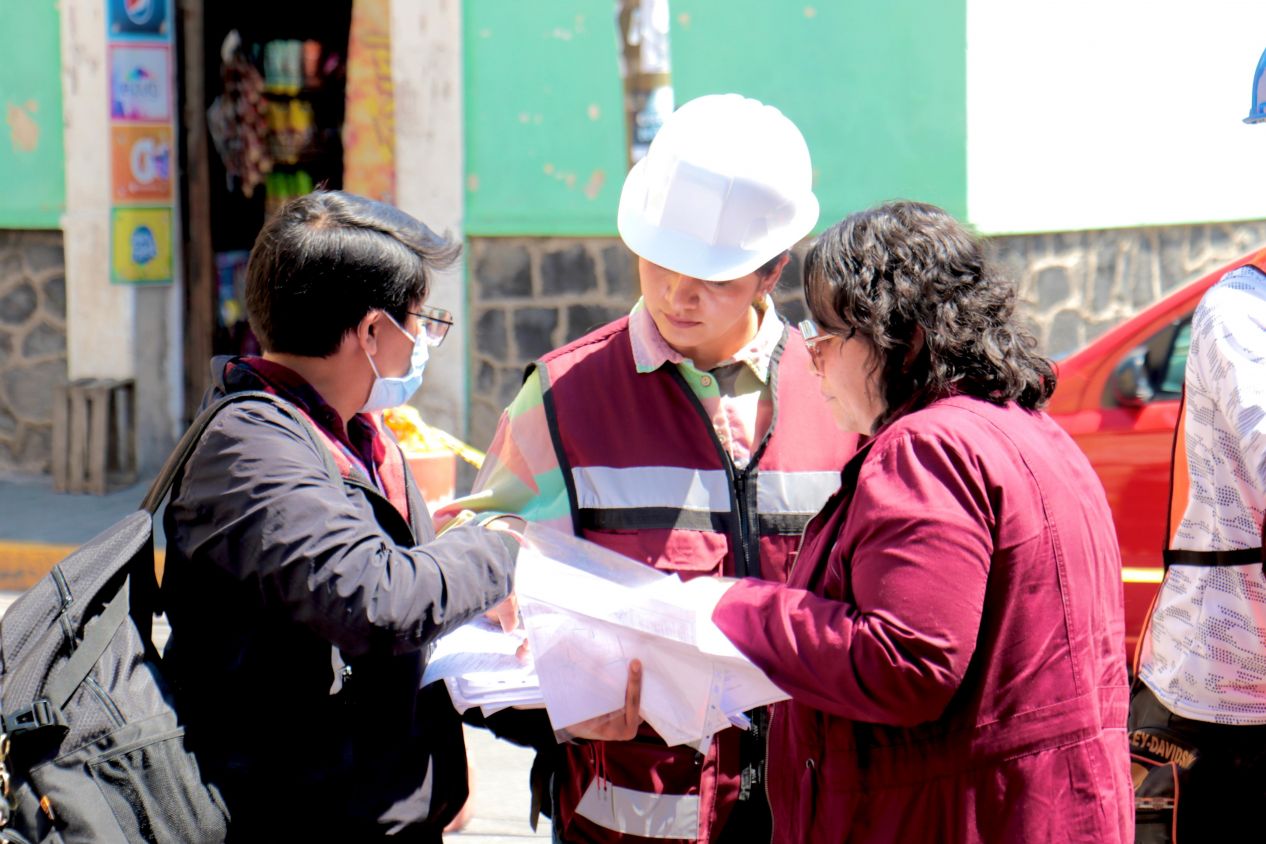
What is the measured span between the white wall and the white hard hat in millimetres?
5513

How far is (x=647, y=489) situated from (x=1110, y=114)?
267 inches

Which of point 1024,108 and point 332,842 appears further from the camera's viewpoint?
point 1024,108

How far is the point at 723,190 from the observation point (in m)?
2.27

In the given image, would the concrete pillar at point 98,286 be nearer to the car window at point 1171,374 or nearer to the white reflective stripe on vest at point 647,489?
the car window at point 1171,374

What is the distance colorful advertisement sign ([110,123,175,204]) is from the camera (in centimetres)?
824

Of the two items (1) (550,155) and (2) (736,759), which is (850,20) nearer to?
(1) (550,155)

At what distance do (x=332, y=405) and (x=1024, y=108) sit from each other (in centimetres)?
636

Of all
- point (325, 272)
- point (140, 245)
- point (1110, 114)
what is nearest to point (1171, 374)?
point (325, 272)

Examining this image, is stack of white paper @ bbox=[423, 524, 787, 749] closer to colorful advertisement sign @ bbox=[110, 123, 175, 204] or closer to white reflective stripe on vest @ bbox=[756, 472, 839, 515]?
white reflective stripe on vest @ bbox=[756, 472, 839, 515]

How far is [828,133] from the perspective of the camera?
7.62 m

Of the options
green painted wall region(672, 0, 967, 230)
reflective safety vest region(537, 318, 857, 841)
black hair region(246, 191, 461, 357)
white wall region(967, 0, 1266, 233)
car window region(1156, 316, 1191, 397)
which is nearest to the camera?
black hair region(246, 191, 461, 357)

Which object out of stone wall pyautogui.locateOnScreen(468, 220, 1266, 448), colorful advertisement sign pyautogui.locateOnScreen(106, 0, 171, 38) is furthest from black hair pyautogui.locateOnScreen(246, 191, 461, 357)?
colorful advertisement sign pyautogui.locateOnScreen(106, 0, 171, 38)

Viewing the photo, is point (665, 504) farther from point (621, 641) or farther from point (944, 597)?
point (944, 597)

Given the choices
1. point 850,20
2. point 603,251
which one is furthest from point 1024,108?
point 603,251
